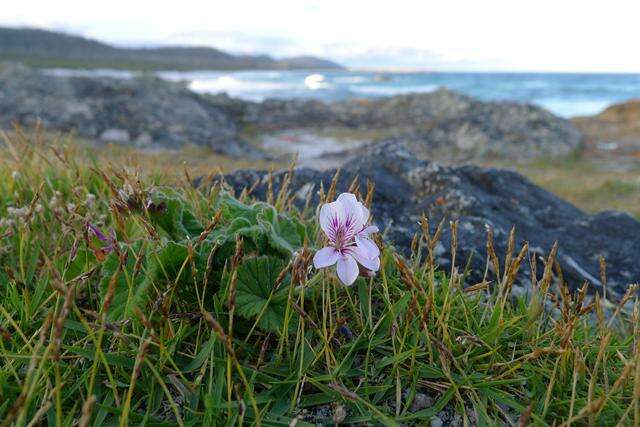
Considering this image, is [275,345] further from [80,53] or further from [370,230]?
[80,53]

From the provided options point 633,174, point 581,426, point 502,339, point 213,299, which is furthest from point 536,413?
point 633,174

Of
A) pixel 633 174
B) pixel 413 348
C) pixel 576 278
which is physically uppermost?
pixel 413 348

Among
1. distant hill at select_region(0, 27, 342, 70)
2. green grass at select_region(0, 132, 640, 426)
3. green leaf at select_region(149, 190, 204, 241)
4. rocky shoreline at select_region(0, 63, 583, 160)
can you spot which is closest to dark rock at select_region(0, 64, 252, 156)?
rocky shoreline at select_region(0, 63, 583, 160)

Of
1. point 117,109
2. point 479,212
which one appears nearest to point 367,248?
point 479,212

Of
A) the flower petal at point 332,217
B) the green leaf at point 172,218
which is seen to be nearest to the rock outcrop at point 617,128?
the green leaf at point 172,218

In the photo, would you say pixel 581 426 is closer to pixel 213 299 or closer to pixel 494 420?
pixel 494 420
